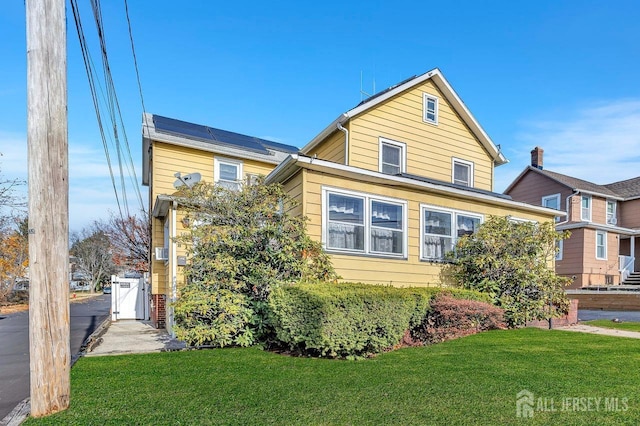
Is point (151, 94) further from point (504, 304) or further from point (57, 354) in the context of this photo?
point (504, 304)

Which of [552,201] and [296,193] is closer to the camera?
[296,193]

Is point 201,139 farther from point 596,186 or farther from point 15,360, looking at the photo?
point 596,186

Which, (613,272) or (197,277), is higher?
(197,277)

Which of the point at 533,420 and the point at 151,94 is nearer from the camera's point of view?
the point at 533,420

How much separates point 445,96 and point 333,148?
4.65 metres

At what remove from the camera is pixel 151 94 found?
11.5 meters

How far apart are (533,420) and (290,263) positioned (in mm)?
4912

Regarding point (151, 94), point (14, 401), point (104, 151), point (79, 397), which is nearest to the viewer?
point (79, 397)

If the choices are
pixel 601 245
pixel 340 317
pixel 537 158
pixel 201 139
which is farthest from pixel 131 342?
pixel 537 158

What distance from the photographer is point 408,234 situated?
9586 millimetres

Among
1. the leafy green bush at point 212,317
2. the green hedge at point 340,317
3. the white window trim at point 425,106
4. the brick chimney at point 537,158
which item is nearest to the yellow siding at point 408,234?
the green hedge at point 340,317

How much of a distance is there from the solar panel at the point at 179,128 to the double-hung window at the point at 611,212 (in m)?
24.5

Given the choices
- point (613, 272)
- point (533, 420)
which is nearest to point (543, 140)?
point (613, 272)

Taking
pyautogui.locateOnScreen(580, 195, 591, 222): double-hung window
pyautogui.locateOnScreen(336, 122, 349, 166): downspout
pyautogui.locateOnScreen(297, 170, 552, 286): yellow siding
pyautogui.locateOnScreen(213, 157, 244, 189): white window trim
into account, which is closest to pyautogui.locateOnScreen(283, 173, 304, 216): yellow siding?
pyautogui.locateOnScreen(297, 170, 552, 286): yellow siding
